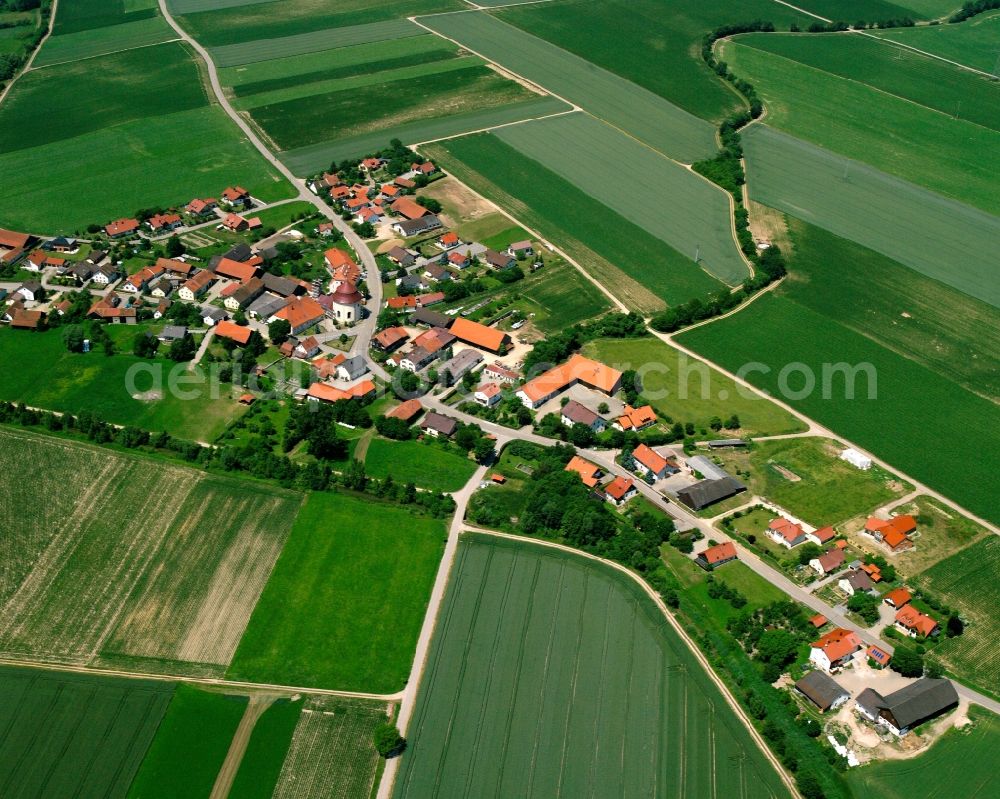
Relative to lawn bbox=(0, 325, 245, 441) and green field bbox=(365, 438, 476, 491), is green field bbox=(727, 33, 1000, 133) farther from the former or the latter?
lawn bbox=(0, 325, 245, 441)

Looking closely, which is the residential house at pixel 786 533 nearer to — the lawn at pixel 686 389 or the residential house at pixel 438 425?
the lawn at pixel 686 389

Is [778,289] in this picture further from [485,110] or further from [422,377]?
[485,110]

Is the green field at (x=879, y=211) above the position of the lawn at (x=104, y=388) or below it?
above

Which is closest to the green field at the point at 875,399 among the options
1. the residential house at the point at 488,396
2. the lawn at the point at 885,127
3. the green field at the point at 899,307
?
the green field at the point at 899,307

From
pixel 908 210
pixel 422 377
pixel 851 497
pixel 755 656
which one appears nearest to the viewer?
pixel 755 656

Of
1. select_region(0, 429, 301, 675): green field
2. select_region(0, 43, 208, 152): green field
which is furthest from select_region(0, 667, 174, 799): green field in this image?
select_region(0, 43, 208, 152): green field

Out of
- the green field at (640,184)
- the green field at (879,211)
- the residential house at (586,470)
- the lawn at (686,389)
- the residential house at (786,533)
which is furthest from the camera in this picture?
the green field at (640,184)

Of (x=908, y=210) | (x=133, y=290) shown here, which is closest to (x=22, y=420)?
(x=133, y=290)
